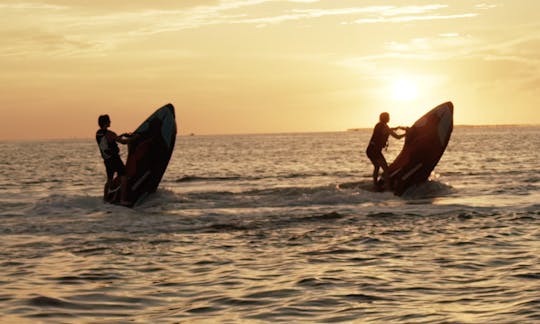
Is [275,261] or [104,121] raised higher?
[104,121]

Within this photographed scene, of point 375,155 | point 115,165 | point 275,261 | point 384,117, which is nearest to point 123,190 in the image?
point 115,165

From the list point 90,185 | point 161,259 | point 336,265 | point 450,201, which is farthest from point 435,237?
point 90,185

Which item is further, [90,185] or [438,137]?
[90,185]

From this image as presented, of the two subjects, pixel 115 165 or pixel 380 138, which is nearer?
pixel 115 165

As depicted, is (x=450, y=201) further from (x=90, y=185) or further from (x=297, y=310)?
(x=90, y=185)

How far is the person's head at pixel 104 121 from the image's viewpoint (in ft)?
55.8

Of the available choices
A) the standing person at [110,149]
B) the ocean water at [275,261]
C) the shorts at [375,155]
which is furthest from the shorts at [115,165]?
the shorts at [375,155]

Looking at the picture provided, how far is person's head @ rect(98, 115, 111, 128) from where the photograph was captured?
55.8ft

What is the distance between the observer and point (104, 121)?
17.1 meters

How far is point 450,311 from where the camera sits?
23.4ft

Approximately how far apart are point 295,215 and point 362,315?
848cm

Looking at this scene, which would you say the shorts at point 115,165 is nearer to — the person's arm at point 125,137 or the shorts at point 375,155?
the person's arm at point 125,137

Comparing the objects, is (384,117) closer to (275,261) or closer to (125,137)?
(125,137)

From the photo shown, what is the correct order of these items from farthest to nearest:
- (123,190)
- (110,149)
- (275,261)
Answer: (123,190) < (110,149) < (275,261)
